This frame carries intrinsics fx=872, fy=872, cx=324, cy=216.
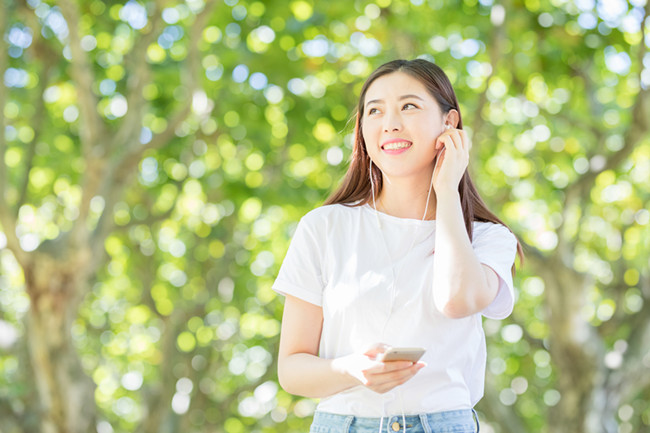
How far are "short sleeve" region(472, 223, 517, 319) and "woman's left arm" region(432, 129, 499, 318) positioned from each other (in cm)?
3

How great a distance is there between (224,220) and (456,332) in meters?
8.77

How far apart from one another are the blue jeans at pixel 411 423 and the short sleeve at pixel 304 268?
0.36 metres

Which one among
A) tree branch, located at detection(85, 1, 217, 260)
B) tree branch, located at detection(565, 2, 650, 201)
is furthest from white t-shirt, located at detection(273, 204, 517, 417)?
tree branch, located at detection(565, 2, 650, 201)

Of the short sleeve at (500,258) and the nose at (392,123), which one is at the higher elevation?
the nose at (392,123)

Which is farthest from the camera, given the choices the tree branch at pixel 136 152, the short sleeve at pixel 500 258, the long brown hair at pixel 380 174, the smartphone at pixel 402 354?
the tree branch at pixel 136 152

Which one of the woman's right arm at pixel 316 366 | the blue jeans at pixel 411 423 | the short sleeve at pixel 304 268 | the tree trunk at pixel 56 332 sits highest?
the short sleeve at pixel 304 268

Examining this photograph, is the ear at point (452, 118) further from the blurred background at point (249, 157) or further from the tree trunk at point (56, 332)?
the tree trunk at point (56, 332)

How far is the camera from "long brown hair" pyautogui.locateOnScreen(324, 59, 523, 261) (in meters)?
2.65

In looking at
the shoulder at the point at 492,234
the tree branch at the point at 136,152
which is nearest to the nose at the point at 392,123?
the shoulder at the point at 492,234

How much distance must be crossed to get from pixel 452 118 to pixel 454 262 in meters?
0.58

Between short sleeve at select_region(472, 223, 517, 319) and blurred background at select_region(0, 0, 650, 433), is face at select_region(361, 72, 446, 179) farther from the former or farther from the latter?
blurred background at select_region(0, 0, 650, 433)

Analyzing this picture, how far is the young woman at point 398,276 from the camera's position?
2328 mm

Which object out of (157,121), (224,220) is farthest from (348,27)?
(224,220)

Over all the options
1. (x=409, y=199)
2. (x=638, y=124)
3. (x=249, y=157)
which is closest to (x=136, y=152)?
(x=249, y=157)
